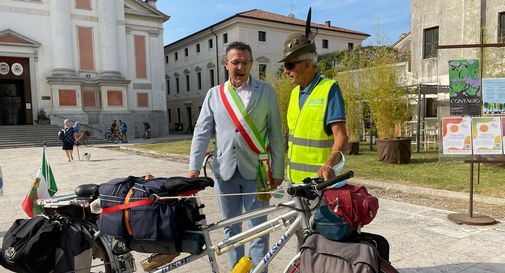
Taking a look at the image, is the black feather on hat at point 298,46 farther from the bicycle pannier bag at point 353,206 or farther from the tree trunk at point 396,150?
the tree trunk at point 396,150

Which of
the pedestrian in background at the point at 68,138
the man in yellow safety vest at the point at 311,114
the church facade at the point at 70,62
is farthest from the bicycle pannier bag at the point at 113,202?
the church facade at the point at 70,62

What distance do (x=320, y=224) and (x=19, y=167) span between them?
1285 cm

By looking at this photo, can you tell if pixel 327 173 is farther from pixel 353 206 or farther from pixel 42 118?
pixel 42 118

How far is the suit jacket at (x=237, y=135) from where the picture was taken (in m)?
2.75

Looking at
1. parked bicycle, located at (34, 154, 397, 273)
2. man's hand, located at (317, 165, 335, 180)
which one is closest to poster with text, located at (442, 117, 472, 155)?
man's hand, located at (317, 165, 335, 180)

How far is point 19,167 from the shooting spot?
12.0 metres

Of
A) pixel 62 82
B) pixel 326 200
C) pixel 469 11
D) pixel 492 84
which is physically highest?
pixel 469 11

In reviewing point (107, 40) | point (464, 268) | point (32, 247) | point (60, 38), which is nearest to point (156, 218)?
point (32, 247)

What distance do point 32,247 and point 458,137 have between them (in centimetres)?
477

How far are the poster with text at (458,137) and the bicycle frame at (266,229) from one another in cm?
355

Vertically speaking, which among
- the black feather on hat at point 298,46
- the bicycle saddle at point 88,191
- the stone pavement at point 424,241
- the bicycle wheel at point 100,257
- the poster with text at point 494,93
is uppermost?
the black feather on hat at point 298,46

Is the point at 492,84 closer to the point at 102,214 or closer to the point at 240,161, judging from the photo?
the point at 240,161

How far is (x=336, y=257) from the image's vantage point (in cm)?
166

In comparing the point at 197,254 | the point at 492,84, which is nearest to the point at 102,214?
the point at 197,254
